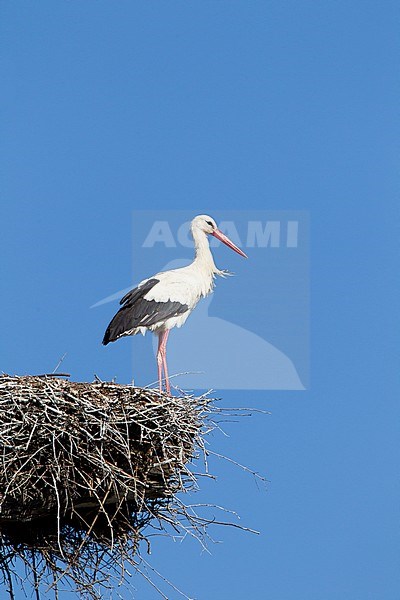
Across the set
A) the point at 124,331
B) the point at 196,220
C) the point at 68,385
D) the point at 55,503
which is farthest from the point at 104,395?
the point at 196,220

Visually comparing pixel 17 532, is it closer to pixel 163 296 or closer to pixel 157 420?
pixel 157 420

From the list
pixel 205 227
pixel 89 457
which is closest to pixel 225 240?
pixel 205 227

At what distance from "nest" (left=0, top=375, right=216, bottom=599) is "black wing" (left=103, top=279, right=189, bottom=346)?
1.23 metres

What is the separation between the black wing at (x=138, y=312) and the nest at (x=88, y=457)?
4.04 ft

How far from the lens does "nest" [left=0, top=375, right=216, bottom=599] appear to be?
5.72m

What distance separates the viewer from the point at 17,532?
21.6 ft

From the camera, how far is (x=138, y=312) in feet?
24.8

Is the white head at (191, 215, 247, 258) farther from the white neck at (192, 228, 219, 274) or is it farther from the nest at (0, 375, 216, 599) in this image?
the nest at (0, 375, 216, 599)

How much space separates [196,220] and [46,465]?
289 centimetres

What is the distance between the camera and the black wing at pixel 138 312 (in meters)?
7.44

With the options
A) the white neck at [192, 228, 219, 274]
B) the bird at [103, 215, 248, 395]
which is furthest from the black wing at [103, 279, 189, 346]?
the white neck at [192, 228, 219, 274]

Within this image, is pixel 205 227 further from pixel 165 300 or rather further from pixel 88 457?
pixel 88 457

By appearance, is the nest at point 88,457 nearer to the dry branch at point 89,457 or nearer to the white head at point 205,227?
the dry branch at point 89,457

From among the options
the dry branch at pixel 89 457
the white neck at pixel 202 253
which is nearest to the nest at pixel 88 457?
the dry branch at pixel 89 457
